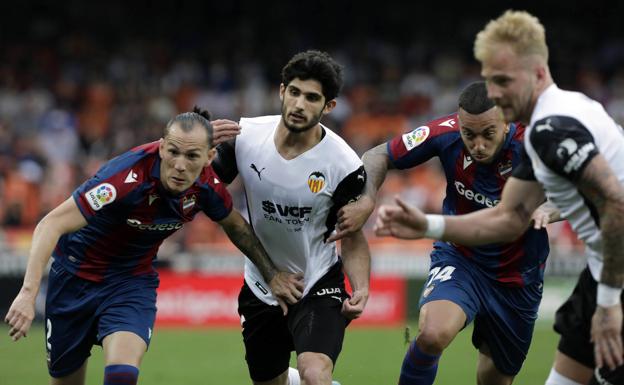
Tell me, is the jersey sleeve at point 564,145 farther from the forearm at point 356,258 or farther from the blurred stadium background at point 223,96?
the blurred stadium background at point 223,96

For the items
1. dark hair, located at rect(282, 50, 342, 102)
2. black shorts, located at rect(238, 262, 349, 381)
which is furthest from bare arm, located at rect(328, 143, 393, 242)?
dark hair, located at rect(282, 50, 342, 102)

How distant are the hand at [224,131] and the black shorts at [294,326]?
1.16 metres

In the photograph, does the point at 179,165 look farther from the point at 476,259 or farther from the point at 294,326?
the point at 476,259

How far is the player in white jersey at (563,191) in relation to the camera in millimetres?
5156

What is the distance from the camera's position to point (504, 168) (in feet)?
24.9

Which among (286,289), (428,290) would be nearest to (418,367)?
(428,290)

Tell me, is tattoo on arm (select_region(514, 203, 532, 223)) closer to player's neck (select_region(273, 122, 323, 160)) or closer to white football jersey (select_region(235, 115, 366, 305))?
white football jersey (select_region(235, 115, 366, 305))

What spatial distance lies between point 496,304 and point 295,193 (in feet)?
5.89

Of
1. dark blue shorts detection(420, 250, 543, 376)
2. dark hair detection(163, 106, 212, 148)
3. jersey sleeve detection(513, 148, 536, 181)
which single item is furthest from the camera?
dark blue shorts detection(420, 250, 543, 376)

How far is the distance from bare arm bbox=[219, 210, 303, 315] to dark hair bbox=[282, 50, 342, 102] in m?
1.08

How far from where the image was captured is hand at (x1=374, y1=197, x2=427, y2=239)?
5398mm

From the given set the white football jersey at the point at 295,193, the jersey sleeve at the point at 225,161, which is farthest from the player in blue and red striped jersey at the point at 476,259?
the jersey sleeve at the point at 225,161

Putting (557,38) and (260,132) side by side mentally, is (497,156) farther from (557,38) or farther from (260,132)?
(557,38)

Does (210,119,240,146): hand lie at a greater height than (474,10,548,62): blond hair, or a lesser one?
lesser
